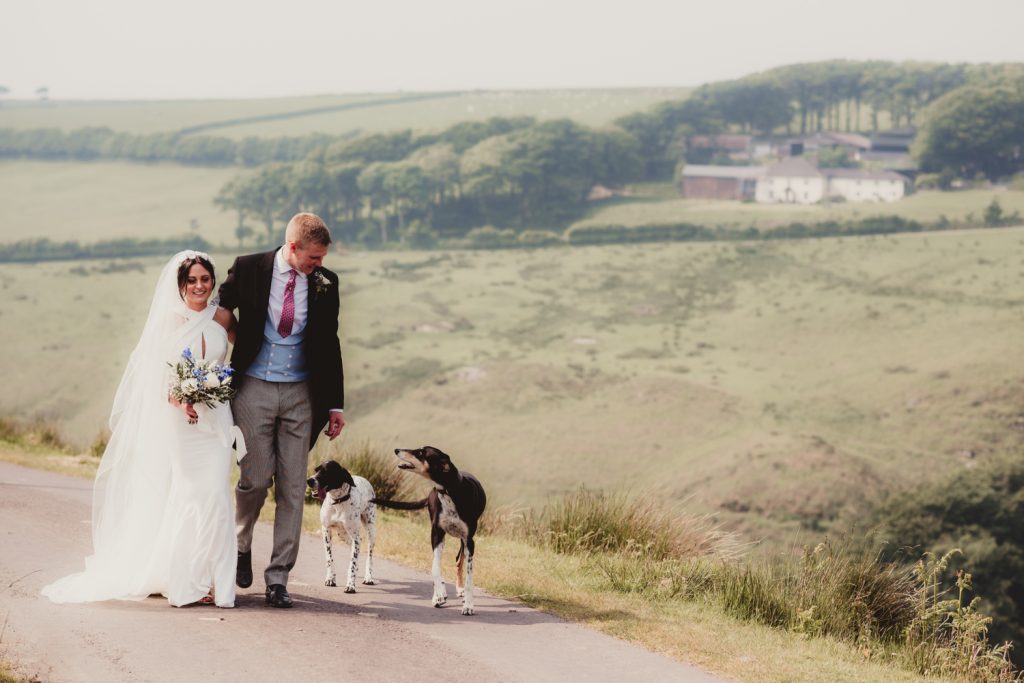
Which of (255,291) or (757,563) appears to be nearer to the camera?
(255,291)

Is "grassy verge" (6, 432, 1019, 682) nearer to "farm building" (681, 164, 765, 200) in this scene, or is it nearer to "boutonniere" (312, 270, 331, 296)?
"boutonniere" (312, 270, 331, 296)

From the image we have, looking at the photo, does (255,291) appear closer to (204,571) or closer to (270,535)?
(204,571)

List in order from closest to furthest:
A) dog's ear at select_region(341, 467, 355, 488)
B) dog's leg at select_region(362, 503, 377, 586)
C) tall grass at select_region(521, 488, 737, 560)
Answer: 1. dog's ear at select_region(341, 467, 355, 488)
2. dog's leg at select_region(362, 503, 377, 586)
3. tall grass at select_region(521, 488, 737, 560)

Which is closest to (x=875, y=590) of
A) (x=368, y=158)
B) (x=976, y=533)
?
(x=976, y=533)

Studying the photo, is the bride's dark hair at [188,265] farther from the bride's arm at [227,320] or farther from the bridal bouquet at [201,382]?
the bridal bouquet at [201,382]

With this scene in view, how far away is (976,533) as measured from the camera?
7244 cm

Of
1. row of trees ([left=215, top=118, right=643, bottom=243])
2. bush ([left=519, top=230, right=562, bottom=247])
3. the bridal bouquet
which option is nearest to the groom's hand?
the bridal bouquet

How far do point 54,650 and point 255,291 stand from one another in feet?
8.05

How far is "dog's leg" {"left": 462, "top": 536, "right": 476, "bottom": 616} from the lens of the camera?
837cm

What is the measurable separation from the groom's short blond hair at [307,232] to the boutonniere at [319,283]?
0.74 feet

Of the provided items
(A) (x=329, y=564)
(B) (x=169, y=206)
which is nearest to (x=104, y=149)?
(B) (x=169, y=206)

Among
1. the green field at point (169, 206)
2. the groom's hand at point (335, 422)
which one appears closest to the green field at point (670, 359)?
the green field at point (169, 206)

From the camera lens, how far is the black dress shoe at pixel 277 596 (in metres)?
8.12

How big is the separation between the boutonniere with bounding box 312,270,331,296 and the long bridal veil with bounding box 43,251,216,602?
0.70m
